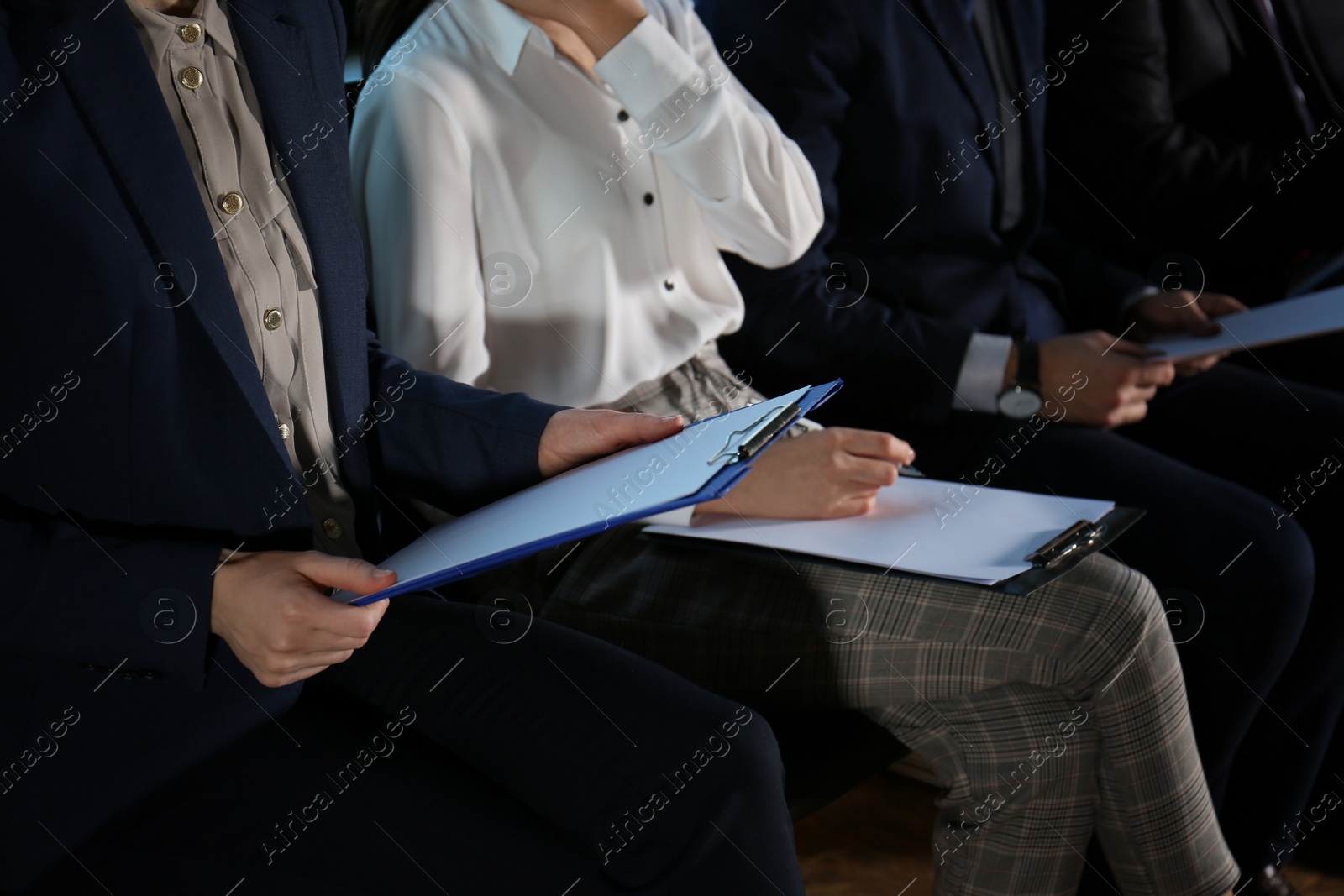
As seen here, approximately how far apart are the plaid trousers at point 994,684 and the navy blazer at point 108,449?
0.36 metres

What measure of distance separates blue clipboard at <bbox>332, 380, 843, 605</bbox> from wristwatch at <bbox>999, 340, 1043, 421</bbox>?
730 mm

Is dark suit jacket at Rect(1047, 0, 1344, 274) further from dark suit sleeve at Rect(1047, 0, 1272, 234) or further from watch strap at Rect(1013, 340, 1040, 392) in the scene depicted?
watch strap at Rect(1013, 340, 1040, 392)

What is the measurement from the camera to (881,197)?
138 cm

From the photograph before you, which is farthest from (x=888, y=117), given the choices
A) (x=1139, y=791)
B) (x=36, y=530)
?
(x=36, y=530)

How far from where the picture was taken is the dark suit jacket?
1634 millimetres

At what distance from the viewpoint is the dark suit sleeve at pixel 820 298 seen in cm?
130

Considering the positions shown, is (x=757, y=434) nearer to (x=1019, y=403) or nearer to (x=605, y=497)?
(x=605, y=497)

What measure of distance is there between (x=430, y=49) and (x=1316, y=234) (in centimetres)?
140

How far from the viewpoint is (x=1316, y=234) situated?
1.71 metres

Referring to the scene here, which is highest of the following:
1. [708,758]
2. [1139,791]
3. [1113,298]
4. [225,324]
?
[225,324]

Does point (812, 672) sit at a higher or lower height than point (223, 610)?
lower

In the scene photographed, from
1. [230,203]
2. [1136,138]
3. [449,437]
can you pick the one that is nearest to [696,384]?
[449,437]

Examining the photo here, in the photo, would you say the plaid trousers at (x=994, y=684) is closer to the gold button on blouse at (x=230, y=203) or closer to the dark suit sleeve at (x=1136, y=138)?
the gold button on blouse at (x=230, y=203)

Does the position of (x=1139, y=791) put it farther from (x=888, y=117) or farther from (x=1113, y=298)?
(x=1113, y=298)
